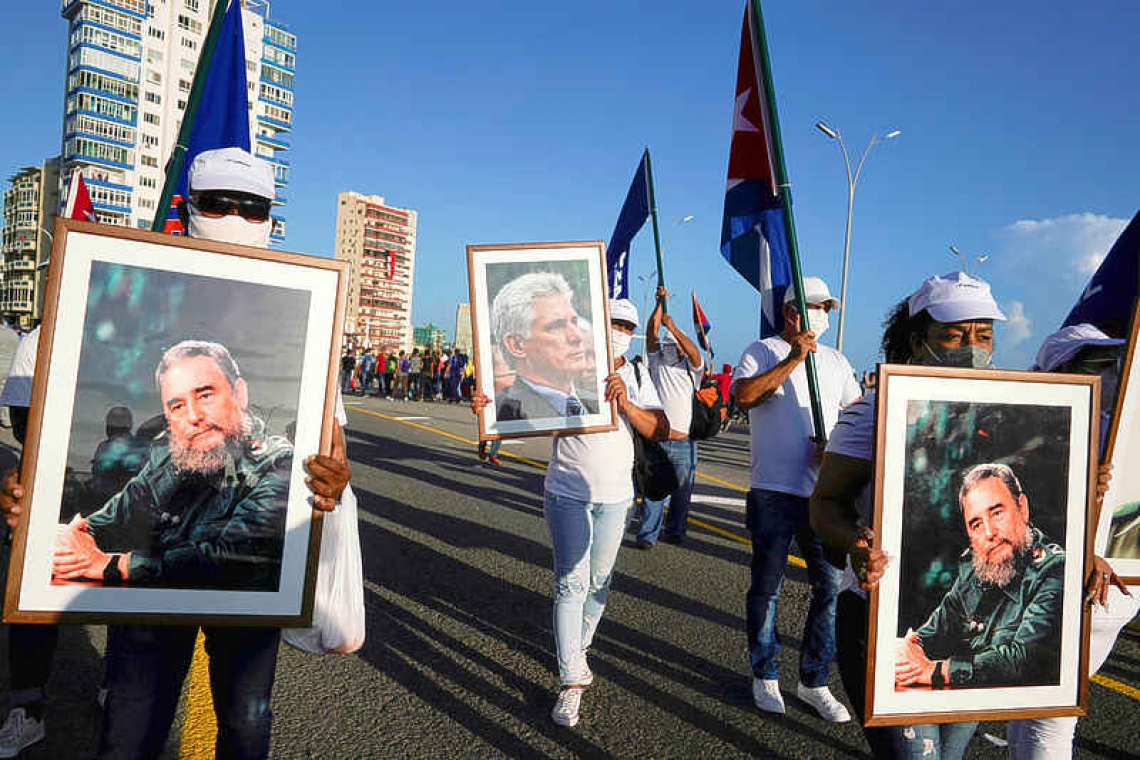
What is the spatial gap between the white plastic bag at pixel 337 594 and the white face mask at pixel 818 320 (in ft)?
9.19

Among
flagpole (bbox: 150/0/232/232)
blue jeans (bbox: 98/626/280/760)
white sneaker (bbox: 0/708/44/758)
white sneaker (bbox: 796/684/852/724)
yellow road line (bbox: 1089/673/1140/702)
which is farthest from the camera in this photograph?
yellow road line (bbox: 1089/673/1140/702)

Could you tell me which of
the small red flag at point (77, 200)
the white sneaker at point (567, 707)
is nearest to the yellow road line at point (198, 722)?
the white sneaker at point (567, 707)

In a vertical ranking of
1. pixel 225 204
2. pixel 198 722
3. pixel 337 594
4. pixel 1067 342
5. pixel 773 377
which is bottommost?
pixel 198 722

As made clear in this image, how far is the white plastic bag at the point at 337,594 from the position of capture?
196cm

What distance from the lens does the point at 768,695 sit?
3.57 m

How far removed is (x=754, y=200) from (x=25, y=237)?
12991 cm

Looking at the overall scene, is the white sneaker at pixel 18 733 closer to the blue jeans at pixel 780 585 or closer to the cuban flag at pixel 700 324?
the blue jeans at pixel 780 585

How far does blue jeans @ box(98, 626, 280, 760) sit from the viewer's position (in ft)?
5.90

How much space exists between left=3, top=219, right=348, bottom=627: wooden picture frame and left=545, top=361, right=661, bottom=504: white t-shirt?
5.72 ft

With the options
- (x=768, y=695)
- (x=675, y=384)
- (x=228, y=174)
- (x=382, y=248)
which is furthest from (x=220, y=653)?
(x=382, y=248)

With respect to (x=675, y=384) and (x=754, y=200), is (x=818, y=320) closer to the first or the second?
(x=754, y=200)

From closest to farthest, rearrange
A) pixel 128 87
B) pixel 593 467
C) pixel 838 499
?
pixel 838 499 < pixel 593 467 < pixel 128 87

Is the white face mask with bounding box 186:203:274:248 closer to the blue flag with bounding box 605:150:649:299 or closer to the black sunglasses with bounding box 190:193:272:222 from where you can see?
the black sunglasses with bounding box 190:193:272:222

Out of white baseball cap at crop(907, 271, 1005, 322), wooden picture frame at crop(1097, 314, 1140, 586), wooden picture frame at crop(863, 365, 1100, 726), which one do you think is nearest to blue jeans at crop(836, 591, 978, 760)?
wooden picture frame at crop(863, 365, 1100, 726)
